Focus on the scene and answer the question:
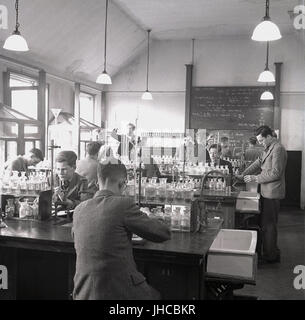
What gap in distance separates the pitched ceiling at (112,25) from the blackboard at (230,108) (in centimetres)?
134

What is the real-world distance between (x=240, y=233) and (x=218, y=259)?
2.03 ft

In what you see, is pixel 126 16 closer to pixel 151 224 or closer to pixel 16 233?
pixel 16 233

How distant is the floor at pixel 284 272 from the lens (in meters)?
3.91

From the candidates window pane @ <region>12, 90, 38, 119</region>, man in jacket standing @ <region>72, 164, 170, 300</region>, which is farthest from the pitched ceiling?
man in jacket standing @ <region>72, 164, 170, 300</region>

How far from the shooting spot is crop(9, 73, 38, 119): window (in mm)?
6930

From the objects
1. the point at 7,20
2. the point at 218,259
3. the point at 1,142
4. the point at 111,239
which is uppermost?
the point at 7,20

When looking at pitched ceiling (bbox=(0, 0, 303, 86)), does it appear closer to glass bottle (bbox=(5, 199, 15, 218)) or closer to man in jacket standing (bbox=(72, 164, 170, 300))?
glass bottle (bbox=(5, 199, 15, 218))

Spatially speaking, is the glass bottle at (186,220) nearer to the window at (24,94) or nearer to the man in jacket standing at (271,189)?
the man in jacket standing at (271,189)

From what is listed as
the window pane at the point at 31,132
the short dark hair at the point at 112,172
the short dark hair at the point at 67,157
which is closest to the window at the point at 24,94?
the window pane at the point at 31,132

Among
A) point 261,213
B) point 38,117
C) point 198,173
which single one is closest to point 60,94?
point 38,117

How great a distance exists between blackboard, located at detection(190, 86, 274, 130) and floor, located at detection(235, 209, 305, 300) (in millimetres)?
3093

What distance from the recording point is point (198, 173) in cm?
640
